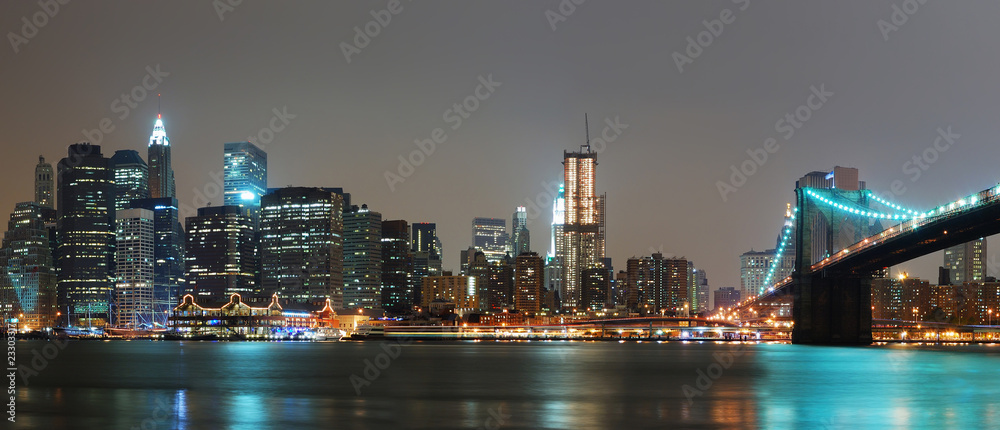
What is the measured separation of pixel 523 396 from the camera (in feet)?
169

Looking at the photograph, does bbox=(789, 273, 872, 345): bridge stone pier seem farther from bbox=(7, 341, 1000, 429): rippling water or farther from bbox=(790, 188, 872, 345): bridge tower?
bbox=(7, 341, 1000, 429): rippling water

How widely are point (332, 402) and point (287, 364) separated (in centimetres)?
3881

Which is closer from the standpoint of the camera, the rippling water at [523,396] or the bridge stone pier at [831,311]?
the rippling water at [523,396]

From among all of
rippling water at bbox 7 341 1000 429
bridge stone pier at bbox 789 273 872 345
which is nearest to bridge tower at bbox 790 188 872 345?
bridge stone pier at bbox 789 273 872 345

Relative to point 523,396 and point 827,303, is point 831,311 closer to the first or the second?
point 827,303

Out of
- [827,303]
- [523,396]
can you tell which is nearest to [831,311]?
[827,303]

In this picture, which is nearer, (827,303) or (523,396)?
(523,396)

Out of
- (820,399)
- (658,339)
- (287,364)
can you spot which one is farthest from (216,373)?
(658,339)

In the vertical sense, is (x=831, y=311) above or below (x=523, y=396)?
above

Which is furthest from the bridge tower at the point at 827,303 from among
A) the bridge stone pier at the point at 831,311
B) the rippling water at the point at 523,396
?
the rippling water at the point at 523,396

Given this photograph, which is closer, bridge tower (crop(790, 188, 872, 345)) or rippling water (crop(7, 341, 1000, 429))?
rippling water (crop(7, 341, 1000, 429))

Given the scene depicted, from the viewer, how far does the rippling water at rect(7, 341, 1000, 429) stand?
131 feet

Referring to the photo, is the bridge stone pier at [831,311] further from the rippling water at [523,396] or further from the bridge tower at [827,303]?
the rippling water at [523,396]

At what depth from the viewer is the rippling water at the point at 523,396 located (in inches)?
1575
